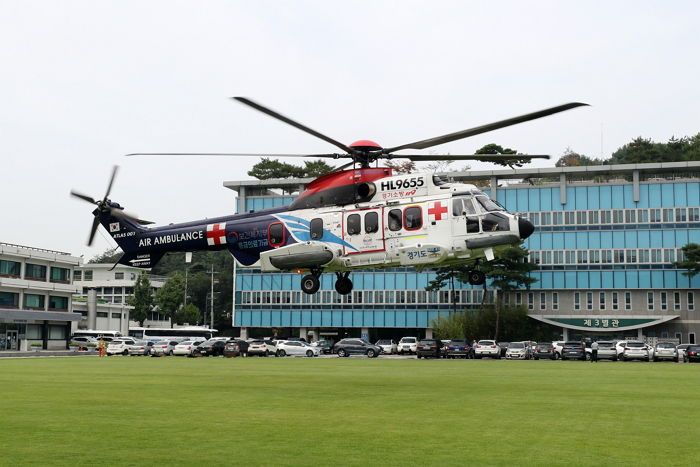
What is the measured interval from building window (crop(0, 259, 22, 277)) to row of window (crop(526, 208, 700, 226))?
56.9 metres

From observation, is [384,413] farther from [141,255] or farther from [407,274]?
[407,274]

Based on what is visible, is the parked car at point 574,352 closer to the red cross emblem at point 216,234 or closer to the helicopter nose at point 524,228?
the helicopter nose at point 524,228

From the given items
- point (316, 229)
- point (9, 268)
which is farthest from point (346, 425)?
point (9, 268)

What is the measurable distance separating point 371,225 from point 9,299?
70.9 m

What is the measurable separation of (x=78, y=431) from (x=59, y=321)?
8541cm

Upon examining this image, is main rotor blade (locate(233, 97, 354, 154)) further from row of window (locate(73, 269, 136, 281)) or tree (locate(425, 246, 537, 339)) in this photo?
row of window (locate(73, 269, 136, 281))

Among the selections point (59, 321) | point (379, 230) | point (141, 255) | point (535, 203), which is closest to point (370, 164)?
point (379, 230)

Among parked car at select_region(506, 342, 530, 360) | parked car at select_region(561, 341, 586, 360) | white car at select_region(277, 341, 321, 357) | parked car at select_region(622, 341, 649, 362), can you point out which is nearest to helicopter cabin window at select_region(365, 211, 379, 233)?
parked car at select_region(561, 341, 586, 360)

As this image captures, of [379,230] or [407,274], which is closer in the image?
[379,230]

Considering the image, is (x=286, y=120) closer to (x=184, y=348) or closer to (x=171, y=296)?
(x=184, y=348)

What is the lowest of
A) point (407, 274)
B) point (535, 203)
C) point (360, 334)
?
point (360, 334)

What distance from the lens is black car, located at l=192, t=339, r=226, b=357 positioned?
6262 cm

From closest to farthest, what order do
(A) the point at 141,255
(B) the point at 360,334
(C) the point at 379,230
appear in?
1. (C) the point at 379,230
2. (A) the point at 141,255
3. (B) the point at 360,334

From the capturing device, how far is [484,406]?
17.7 meters
